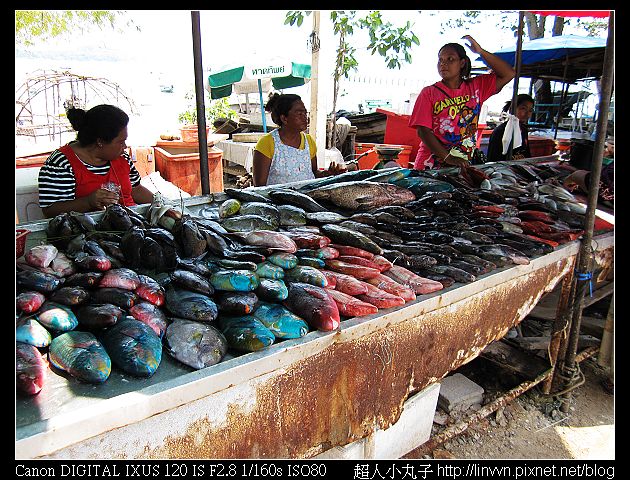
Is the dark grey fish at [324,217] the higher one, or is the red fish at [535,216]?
the dark grey fish at [324,217]

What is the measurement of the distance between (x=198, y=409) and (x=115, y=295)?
0.57 meters

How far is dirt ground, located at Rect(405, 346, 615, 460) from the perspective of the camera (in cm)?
324

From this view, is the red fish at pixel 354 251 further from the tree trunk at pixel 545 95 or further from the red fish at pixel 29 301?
the tree trunk at pixel 545 95

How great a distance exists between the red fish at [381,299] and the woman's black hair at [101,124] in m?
2.23

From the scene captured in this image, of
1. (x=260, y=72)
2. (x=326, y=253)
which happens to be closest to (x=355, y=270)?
(x=326, y=253)

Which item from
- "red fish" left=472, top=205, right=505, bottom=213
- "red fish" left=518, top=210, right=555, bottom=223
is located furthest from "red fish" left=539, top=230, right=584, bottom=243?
"red fish" left=472, top=205, right=505, bottom=213

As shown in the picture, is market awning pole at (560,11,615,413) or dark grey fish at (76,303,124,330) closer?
dark grey fish at (76,303,124,330)

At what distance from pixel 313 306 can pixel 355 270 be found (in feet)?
1.49

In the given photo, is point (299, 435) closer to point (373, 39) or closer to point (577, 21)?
point (373, 39)

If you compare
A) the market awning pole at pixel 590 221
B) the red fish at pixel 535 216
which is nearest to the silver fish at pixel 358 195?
the red fish at pixel 535 216

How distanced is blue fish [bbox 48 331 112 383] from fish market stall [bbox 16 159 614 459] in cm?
4

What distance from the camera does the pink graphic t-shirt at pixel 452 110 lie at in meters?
4.43

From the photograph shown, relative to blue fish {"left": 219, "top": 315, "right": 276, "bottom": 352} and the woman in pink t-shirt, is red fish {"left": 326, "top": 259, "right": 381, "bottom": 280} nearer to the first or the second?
blue fish {"left": 219, "top": 315, "right": 276, "bottom": 352}

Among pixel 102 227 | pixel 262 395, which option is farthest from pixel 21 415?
pixel 102 227
